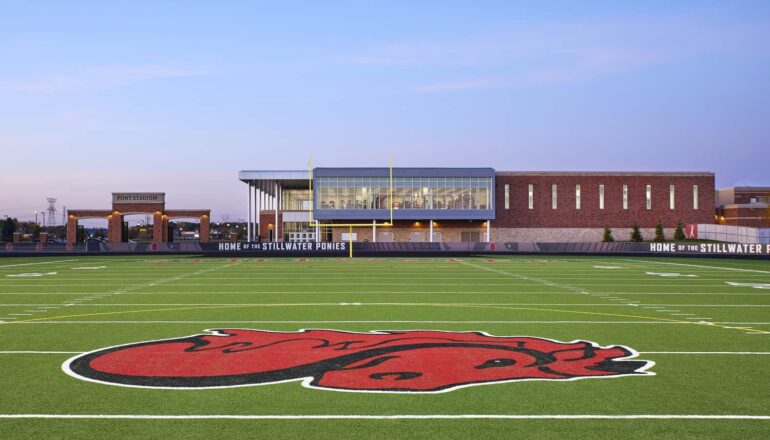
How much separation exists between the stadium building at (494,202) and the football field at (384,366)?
4204cm

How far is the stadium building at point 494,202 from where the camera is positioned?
56844mm

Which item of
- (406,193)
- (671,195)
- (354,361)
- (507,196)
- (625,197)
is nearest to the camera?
(354,361)

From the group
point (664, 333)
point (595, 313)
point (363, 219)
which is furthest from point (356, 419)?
point (363, 219)

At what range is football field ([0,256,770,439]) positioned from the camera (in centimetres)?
510

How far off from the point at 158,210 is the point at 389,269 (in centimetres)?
3987

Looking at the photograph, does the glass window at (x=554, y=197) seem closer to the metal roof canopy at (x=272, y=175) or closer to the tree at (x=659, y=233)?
the tree at (x=659, y=233)

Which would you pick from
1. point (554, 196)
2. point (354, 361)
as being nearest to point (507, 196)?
point (554, 196)

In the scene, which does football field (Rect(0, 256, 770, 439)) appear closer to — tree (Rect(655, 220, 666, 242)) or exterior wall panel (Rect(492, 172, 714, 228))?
tree (Rect(655, 220, 666, 242))

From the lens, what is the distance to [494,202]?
57.1 meters

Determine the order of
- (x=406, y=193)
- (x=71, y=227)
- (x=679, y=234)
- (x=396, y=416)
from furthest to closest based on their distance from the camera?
(x=71, y=227)
(x=406, y=193)
(x=679, y=234)
(x=396, y=416)

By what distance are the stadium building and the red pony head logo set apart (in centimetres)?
4742

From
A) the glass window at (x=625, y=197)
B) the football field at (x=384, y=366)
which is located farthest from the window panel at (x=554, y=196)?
the football field at (x=384, y=366)

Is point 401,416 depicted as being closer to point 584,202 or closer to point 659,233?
point 659,233

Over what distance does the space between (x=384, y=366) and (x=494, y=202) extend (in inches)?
2012
